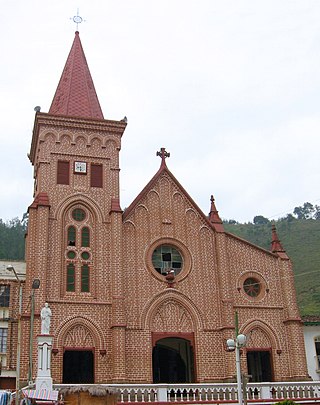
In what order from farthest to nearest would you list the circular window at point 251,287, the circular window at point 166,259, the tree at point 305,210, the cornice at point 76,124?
the tree at point 305,210 < the circular window at point 251,287 < the cornice at point 76,124 < the circular window at point 166,259

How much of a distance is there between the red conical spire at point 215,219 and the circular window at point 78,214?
7.71m

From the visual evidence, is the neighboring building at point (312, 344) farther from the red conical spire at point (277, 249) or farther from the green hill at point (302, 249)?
the green hill at point (302, 249)

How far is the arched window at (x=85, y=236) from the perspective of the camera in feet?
104

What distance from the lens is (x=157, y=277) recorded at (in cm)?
3198

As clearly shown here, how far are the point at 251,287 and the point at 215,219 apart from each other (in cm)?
455

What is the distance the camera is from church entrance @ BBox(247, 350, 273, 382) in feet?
109

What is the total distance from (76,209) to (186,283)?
7.52 meters

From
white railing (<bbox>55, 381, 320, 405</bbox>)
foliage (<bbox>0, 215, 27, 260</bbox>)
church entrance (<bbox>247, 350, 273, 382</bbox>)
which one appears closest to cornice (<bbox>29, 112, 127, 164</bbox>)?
white railing (<bbox>55, 381, 320, 405</bbox>)

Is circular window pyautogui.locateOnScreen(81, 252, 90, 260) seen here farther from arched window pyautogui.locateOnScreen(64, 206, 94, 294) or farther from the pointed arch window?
the pointed arch window

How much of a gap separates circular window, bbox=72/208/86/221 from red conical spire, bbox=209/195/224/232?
7.71 meters

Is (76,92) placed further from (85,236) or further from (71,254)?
(71,254)

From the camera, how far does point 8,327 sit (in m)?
31.4

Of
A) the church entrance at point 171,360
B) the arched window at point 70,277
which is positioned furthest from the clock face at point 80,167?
the church entrance at point 171,360

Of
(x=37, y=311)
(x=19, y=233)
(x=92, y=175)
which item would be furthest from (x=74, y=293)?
(x=19, y=233)
